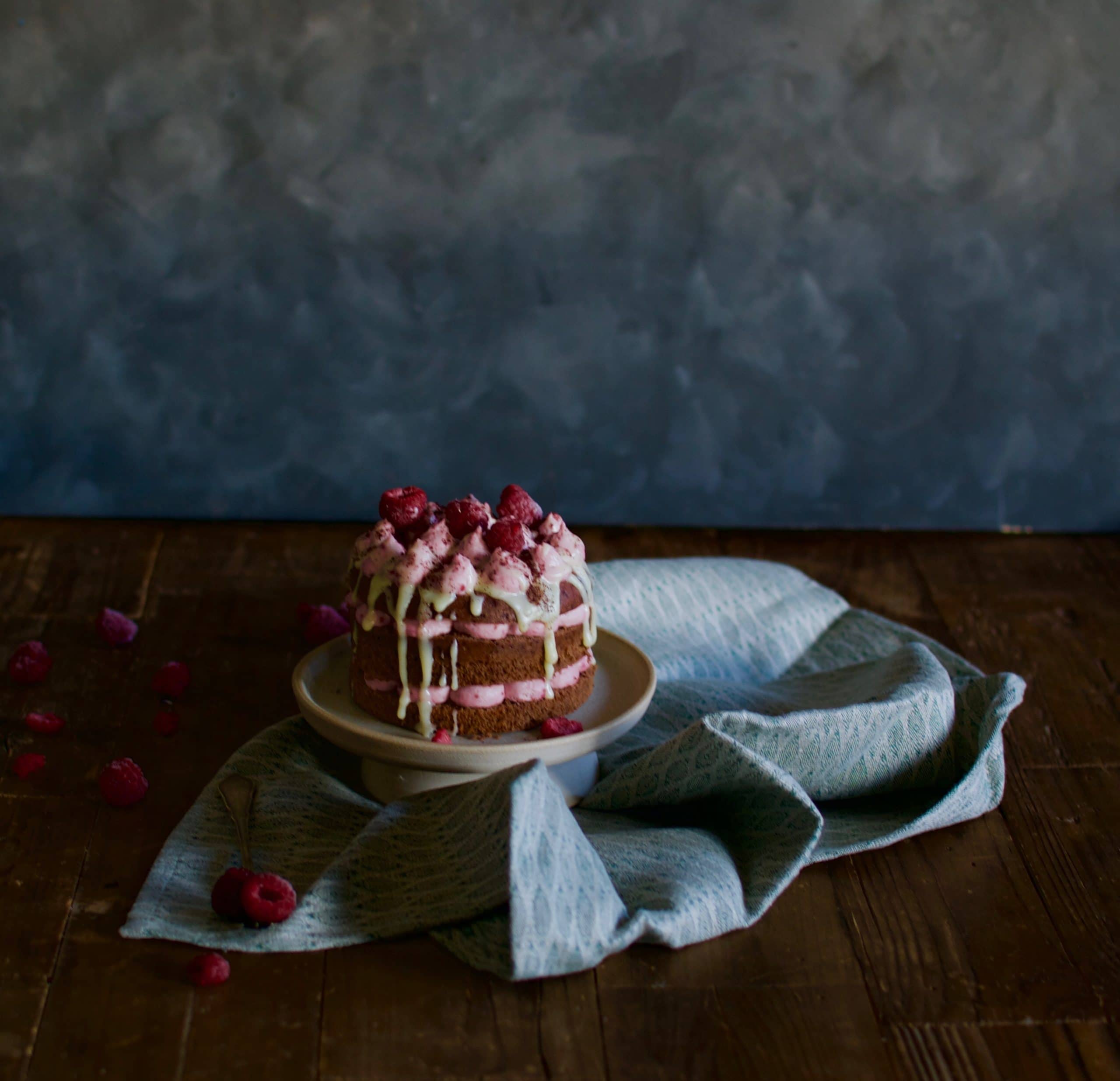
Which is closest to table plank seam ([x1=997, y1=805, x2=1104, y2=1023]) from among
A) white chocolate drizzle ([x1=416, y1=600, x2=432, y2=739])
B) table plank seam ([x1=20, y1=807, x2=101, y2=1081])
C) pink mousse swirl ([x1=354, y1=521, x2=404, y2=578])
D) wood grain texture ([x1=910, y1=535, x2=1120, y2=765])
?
wood grain texture ([x1=910, y1=535, x2=1120, y2=765])

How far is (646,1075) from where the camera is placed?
1229 millimetres

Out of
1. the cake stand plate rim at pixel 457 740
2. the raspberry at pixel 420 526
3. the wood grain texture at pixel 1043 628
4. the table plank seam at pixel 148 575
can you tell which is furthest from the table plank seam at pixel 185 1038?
the wood grain texture at pixel 1043 628

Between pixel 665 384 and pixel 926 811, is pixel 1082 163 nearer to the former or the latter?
pixel 665 384

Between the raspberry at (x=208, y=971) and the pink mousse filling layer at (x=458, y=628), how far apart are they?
457mm

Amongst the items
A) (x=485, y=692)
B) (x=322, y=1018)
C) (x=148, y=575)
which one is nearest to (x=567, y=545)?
(x=485, y=692)

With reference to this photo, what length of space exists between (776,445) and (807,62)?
32.2 inches

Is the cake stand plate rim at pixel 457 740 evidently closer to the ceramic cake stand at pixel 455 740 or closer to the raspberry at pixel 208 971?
the ceramic cake stand at pixel 455 740

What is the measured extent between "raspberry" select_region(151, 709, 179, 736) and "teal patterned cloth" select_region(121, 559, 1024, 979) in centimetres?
20

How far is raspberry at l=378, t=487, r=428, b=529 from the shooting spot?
1.65 m

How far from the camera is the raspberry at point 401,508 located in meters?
1.65

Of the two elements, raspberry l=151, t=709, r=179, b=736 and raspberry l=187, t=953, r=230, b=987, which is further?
raspberry l=151, t=709, r=179, b=736

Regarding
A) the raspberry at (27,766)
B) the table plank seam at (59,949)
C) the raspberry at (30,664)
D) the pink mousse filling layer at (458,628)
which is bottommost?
the raspberry at (30,664)

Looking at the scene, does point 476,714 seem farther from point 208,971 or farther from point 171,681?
point 171,681

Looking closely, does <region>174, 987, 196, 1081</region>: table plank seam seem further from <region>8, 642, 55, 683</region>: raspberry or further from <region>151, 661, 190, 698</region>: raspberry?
<region>8, 642, 55, 683</region>: raspberry
